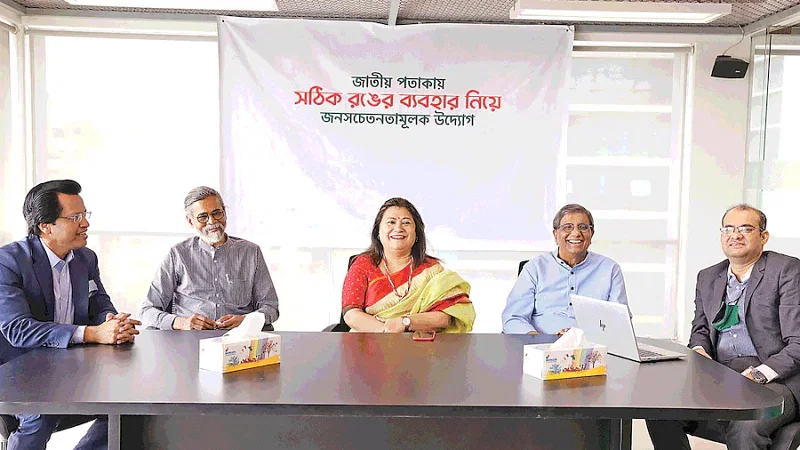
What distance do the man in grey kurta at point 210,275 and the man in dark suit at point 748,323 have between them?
197 centimetres

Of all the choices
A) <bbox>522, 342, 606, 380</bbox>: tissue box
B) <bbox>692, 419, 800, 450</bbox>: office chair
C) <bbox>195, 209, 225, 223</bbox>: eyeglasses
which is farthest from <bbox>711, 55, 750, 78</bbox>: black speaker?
<bbox>522, 342, 606, 380</bbox>: tissue box

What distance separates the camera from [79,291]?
3215 millimetres

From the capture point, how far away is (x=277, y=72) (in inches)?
228

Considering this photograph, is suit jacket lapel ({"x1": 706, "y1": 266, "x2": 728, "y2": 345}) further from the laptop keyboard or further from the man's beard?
the man's beard

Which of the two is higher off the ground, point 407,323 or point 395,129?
point 395,129

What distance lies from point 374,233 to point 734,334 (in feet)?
5.58

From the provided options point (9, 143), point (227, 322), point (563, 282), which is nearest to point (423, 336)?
point (227, 322)

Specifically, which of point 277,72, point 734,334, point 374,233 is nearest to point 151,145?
point 277,72

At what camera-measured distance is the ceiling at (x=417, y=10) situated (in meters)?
5.31

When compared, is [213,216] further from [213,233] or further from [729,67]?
[729,67]

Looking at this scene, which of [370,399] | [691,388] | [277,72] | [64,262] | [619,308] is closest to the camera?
[370,399]

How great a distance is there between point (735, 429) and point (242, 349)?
1870mm

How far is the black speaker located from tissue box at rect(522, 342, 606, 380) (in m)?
3.98

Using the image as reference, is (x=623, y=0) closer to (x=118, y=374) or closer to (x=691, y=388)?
(x=691, y=388)
